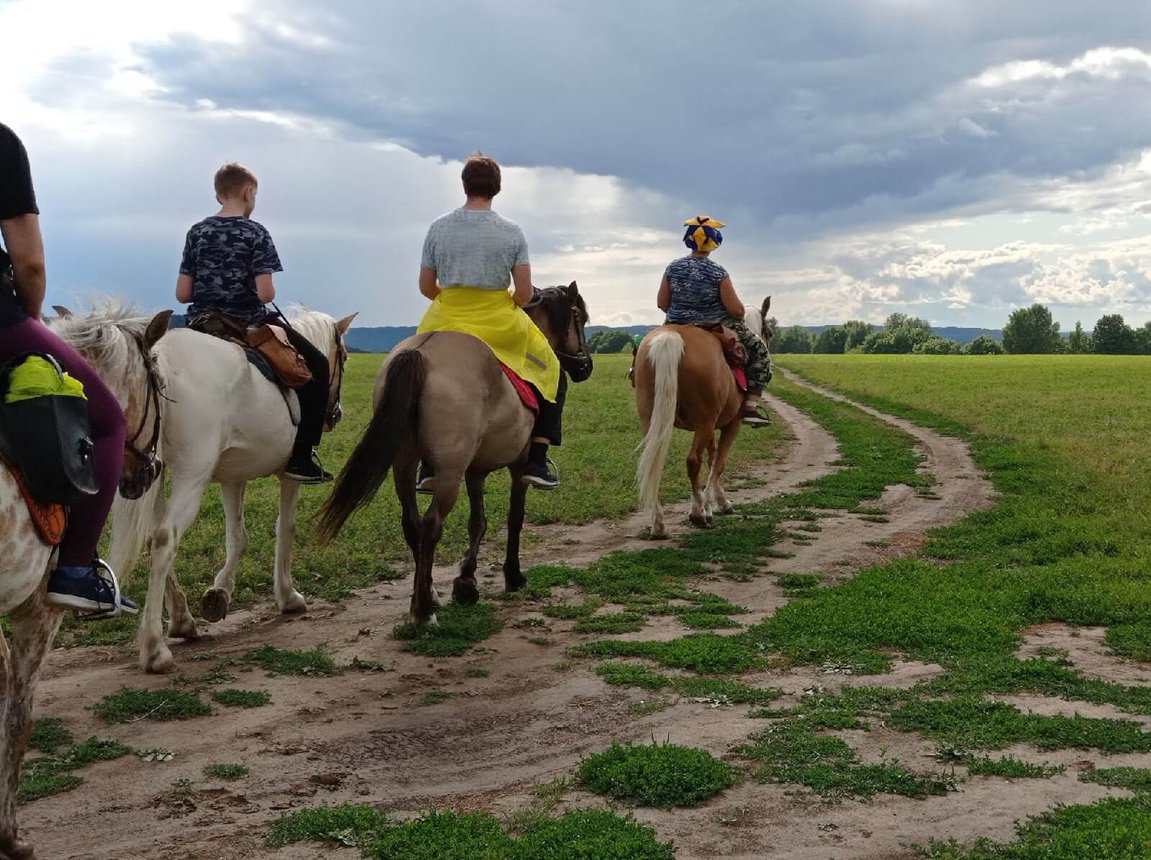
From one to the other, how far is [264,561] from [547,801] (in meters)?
5.77

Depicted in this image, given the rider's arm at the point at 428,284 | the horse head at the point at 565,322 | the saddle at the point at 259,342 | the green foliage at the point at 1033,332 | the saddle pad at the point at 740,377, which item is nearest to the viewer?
the saddle at the point at 259,342

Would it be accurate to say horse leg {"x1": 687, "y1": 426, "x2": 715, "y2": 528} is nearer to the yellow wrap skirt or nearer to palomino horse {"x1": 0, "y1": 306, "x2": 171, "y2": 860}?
the yellow wrap skirt

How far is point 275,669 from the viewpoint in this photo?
6129 millimetres

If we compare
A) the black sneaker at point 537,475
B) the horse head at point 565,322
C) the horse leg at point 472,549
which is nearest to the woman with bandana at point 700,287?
the horse head at point 565,322

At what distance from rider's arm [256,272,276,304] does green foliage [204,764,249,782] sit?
3.34 metres

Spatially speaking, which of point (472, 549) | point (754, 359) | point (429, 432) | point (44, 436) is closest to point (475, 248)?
point (429, 432)

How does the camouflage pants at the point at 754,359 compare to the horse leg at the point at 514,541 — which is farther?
the camouflage pants at the point at 754,359

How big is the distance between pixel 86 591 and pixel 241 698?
1986 millimetres

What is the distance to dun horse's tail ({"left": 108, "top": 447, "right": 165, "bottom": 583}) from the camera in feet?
19.7

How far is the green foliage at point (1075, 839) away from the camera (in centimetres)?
355

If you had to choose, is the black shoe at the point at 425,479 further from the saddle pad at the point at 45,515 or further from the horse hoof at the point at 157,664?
the saddle pad at the point at 45,515

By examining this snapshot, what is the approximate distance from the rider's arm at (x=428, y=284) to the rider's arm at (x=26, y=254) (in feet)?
13.4

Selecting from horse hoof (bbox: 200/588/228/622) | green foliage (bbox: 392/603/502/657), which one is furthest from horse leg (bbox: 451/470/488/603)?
horse hoof (bbox: 200/588/228/622)

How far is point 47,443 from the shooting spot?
11.2ft
